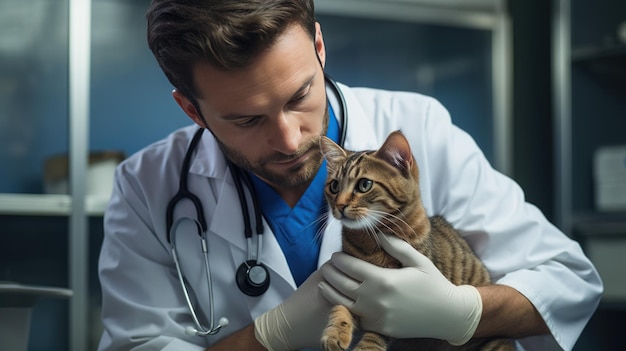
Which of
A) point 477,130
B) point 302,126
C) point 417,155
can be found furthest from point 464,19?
point 302,126

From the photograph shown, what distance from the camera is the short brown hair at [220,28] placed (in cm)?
104

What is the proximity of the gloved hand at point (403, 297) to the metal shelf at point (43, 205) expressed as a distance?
1.34 meters

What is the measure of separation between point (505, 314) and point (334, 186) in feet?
1.14

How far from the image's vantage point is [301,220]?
49.3 inches

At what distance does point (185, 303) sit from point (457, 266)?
1.62 feet

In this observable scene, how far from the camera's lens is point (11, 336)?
123 centimetres

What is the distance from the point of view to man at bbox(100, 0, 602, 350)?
1.04m

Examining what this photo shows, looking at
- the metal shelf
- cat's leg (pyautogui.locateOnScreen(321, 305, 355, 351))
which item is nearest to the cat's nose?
cat's leg (pyautogui.locateOnScreen(321, 305, 355, 351))

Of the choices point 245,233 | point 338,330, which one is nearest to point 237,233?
point 245,233

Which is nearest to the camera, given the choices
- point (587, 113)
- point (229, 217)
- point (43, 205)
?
point (229, 217)

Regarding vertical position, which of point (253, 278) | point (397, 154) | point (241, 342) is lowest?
point (241, 342)

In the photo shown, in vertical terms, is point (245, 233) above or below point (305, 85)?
below

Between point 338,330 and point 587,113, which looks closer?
point 338,330

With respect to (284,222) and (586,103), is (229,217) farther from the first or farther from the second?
(586,103)
